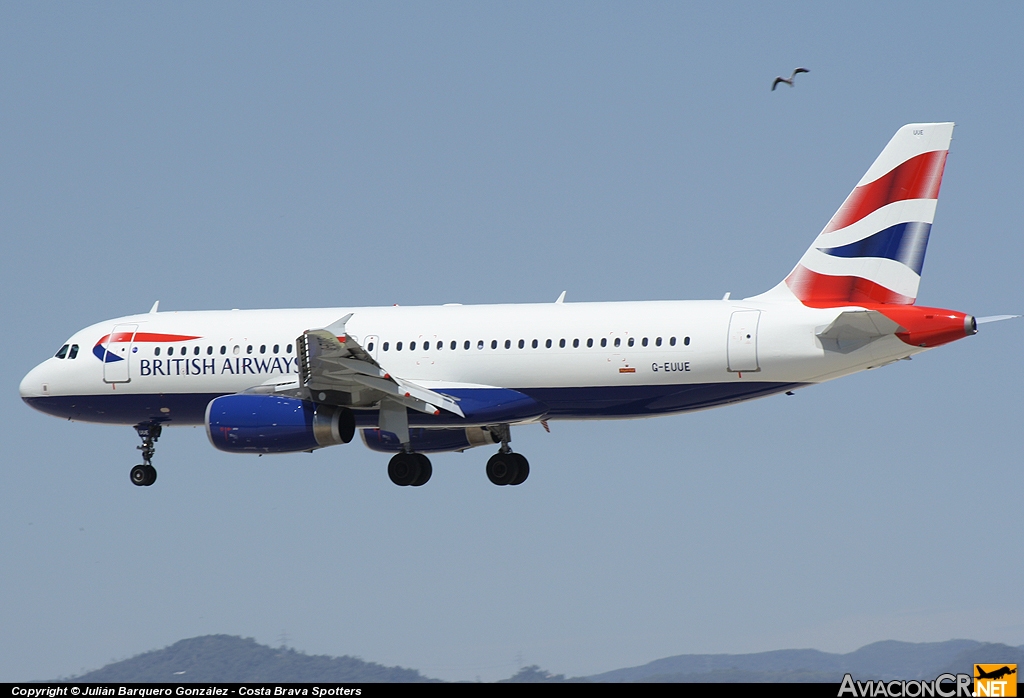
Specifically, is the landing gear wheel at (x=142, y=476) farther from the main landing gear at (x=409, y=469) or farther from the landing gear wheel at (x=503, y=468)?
the landing gear wheel at (x=503, y=468)

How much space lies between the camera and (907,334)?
98.6 ft


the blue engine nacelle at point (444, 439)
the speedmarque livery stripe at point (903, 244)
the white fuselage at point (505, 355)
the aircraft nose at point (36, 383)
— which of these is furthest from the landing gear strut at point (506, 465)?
the aircraft nose at point (36, 383)

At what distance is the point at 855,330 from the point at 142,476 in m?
19.1

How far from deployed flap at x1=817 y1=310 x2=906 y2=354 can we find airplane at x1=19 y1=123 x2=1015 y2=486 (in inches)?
1.7

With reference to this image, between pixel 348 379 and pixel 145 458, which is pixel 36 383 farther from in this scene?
pixel 348 379

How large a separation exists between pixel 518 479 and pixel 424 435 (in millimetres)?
2892

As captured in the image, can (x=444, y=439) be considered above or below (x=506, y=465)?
above

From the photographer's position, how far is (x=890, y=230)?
31.7m

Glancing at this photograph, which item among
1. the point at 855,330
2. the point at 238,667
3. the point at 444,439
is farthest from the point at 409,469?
the point at 238,667

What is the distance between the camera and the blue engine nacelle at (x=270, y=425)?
109ft

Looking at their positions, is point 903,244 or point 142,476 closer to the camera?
point 903,244

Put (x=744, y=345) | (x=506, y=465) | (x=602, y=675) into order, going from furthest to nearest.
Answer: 1. (x=602, y=675)
2. (x=506, y=465)
3. (x=744, y=345)

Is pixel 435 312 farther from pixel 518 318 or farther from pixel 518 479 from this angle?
pixel 518 479

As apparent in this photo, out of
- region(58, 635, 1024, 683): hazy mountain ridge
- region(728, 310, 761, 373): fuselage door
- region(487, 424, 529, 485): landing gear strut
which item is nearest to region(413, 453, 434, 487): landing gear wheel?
region(487, 424, 529, 485): landing gear strut
